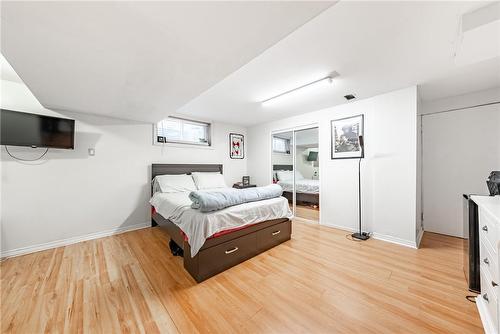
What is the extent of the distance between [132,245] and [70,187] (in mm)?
1341

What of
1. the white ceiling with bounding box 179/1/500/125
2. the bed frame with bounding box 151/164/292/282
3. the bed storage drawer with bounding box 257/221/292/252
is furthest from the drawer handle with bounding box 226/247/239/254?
the white ceiling with bounding box 179/1/500/125

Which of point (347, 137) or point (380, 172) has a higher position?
point (347, 137)

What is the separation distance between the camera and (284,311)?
4.69ft

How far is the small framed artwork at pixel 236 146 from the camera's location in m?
4.78

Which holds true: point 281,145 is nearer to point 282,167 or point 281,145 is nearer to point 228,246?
point 282,167

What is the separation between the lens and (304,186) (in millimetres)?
3980

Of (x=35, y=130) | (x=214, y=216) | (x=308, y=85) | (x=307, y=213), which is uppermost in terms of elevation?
(x=308, y=85)

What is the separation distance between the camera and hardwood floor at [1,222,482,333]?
1309 millimetres

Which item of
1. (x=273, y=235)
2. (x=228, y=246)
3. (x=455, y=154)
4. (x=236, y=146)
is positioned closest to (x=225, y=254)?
(x=228, y=246)

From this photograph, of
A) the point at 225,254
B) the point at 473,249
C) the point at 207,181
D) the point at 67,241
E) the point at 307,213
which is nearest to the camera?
the point at 473,249

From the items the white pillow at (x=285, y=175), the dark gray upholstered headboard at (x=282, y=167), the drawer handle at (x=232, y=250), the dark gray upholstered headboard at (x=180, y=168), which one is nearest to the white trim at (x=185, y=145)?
the dark gray upholstered headboard at (x=180, y=168)

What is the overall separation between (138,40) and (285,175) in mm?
3658

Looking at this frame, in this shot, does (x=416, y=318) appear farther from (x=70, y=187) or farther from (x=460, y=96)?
(x=70, y=187)

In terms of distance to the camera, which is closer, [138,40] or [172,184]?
[138,40]
